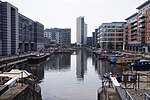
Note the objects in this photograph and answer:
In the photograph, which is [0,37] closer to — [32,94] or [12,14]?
[12,14]

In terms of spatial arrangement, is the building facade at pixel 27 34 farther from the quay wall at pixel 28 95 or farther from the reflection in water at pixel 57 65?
the quay wall at pixel 28 95

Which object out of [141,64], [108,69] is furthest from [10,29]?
[141,64]

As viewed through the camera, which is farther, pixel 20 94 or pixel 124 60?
pixel 124 60

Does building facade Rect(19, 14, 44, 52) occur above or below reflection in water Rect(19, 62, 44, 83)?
above

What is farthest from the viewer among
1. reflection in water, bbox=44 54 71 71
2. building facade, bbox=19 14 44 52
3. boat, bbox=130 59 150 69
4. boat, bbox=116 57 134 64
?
building facade, bbox=19 14 44 52

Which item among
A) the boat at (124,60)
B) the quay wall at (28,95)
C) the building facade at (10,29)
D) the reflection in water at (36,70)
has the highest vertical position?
the building facade at (10,29)

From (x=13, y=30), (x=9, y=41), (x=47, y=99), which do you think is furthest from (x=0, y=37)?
(x=47, y=99)

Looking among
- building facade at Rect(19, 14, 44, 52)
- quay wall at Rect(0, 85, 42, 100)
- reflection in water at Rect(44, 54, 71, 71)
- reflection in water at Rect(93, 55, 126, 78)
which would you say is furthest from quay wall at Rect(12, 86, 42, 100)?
building facade at Rect(19, 14, 44, 52)

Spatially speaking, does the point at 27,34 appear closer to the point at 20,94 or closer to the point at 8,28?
the point at 8,28

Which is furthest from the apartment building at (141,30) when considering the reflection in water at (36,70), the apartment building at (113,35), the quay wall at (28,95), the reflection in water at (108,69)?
the quay wall at (28,95)

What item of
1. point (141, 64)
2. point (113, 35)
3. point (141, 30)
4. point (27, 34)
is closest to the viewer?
point (141, 64)

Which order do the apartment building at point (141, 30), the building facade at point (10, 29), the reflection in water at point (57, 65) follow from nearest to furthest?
the reflection in water at point (57, 65) < the building facade at point (10, 29) < the apartment building at point (141, 30)

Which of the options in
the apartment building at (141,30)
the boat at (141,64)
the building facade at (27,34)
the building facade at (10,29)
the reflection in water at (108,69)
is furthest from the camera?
the building facade at (27,34)

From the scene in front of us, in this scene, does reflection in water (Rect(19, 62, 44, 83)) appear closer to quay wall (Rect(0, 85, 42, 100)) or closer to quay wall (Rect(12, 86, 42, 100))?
quay wall (Rect(12, 86, 42, 100))
